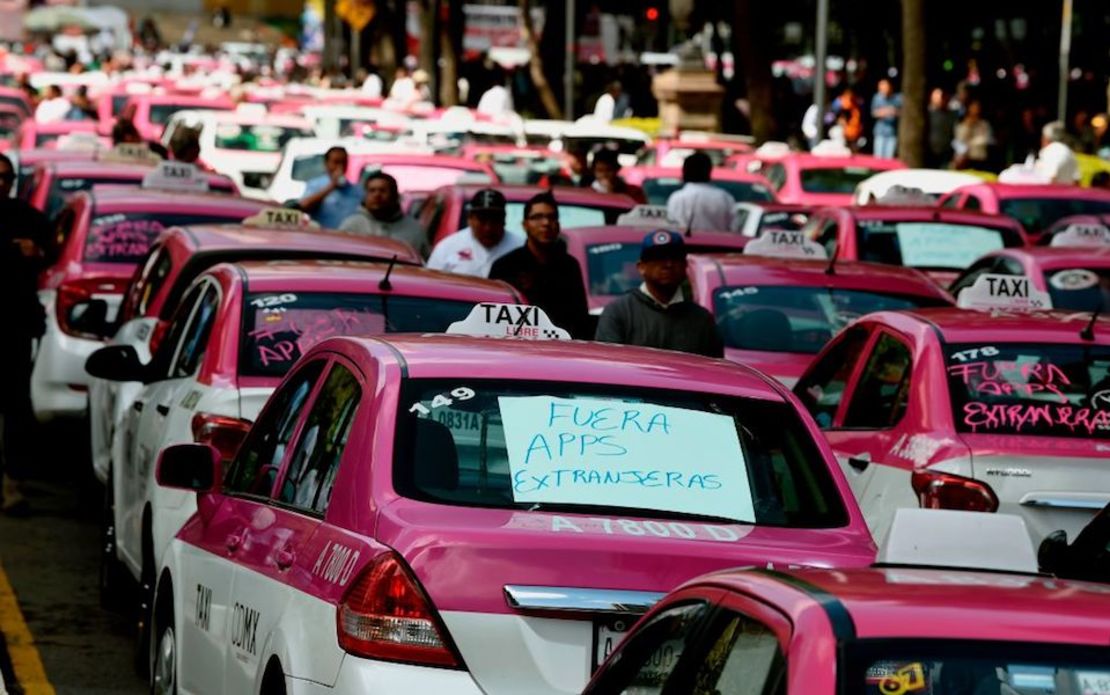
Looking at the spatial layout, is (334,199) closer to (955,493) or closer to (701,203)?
(701,203)

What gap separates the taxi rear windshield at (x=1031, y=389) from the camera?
9930 millimetres

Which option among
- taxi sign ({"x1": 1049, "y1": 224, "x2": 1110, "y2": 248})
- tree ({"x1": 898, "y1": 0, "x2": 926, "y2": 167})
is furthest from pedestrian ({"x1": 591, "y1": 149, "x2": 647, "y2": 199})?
tree ({"x1": 898, "y1": 0, "x2": 926, "y2": 167})

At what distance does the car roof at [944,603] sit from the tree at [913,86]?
31.7m

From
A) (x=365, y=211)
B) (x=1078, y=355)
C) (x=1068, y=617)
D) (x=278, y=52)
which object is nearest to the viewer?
(x=1068, y=617)

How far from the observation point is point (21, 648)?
35.1 feet

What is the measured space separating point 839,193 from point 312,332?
21126mm

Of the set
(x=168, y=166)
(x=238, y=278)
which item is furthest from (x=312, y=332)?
(x=168, y=166)

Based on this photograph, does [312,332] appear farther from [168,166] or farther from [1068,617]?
[168,166]

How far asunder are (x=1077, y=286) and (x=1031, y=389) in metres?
6.03

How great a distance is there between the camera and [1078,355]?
10.3 metres

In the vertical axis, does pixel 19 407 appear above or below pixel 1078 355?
below

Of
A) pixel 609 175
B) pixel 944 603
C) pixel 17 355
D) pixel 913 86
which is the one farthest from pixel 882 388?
pixel 913 86

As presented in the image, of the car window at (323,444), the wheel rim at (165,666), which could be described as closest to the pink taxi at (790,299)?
the wheel rim at (165,666)

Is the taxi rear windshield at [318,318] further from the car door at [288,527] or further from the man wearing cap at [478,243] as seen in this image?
the man wearing cap at [478,243]
